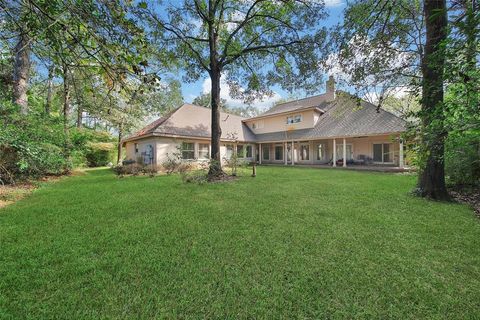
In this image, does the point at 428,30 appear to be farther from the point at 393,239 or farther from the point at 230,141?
the point at 230,141

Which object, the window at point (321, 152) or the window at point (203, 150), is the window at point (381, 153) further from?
the window at point (203, 150)

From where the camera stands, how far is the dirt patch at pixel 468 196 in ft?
19.1

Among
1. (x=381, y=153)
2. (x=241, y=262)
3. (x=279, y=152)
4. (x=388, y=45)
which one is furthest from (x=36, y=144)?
(x=381, y=153)

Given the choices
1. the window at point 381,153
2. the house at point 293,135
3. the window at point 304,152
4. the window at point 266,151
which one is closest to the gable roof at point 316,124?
the house at point 293,135

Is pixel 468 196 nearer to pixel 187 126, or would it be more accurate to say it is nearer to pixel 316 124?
pixel 316 124

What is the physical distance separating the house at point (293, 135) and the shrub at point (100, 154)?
2.78m

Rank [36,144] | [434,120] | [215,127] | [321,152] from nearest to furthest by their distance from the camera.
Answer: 1. [434,120]
2. [36,144]
3. [215,127]
4. [321,152]

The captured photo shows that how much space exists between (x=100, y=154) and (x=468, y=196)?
26.2 m

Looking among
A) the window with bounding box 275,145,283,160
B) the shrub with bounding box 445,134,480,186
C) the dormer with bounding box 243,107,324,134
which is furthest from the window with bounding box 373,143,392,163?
the shrub with bounding box 445,134,480,186

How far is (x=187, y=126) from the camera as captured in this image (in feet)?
57.6

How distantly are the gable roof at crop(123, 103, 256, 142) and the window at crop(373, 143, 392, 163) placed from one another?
11475 mm

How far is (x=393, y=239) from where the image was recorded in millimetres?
3625

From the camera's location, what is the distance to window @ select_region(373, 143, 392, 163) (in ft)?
55.3

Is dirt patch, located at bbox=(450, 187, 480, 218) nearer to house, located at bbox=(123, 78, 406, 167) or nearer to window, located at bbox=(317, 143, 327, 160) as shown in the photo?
Answer: house, located at bbox=(123, 78, 406, 167)
